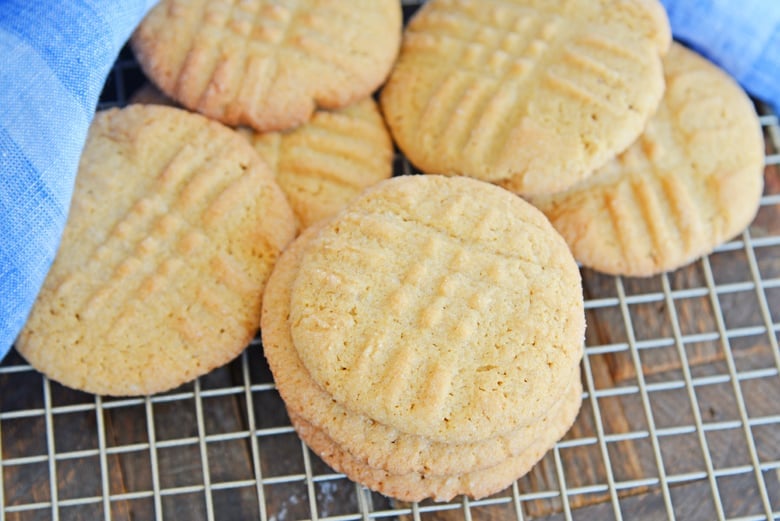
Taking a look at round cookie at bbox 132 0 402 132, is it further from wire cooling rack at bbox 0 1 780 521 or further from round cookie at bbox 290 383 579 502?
round cookie at bbox 290 383 579 502

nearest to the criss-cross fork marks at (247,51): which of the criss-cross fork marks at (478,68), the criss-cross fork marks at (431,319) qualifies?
the criss-cross fork marks at (478,68)

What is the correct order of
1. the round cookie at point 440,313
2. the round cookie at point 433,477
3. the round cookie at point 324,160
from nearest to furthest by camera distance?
the round cookie at point 440,313
the round cookie at point 433,477
the round cookie at point 324,160

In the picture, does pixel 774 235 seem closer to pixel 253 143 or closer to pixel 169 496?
pixel 253 143

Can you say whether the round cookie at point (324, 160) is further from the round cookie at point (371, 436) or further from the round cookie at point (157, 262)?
the round cookie at point (371, 436)

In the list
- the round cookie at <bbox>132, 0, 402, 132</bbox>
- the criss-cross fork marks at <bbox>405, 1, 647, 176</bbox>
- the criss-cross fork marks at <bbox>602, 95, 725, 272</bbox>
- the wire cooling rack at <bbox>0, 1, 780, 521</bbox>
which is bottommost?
the wire cooling rack at <bbox>0, 1, 780, 521</bbox>

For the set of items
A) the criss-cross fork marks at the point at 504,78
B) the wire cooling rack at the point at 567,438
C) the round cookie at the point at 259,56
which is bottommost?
the wire cooling rack at the point at 567,438

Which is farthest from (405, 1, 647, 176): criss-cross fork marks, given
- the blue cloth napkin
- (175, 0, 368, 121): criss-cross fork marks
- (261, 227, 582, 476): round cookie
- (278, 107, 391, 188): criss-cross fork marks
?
the blue cloth napkin
